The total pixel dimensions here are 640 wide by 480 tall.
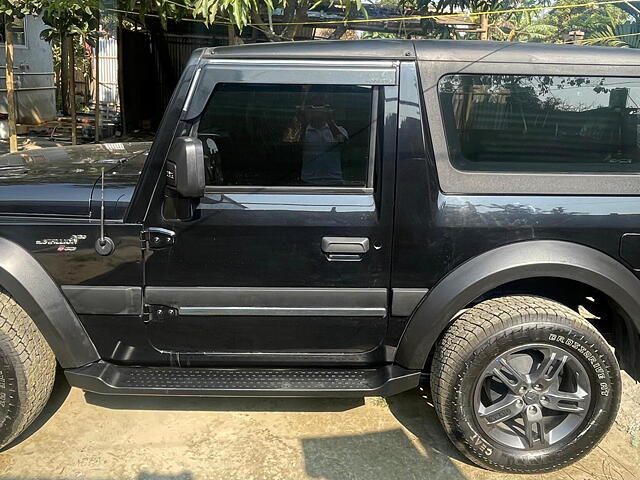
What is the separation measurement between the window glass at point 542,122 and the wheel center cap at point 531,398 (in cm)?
105

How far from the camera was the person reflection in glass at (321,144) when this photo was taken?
250 centimetres

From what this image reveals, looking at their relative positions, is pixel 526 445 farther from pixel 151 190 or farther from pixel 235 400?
pixel 151 190

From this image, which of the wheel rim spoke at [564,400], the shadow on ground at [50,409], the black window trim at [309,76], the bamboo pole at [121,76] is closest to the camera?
the black window trim at [309,76]

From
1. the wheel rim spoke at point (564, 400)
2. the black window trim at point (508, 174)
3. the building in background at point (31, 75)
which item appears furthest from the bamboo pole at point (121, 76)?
the wheel rim spoke at point (564, 400)

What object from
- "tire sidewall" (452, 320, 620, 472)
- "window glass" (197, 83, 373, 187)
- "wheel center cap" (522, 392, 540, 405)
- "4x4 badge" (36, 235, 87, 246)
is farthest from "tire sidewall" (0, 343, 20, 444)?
"wheel center cap" (522, 392, 540, 405)

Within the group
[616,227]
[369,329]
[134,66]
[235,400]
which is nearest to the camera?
[616,227]

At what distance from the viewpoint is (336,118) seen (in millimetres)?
2500

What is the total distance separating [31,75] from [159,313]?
40.7ft

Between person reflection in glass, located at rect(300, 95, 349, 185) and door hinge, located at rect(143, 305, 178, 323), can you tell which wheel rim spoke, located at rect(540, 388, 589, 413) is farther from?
Result: door hinge, located at rect(143, 305, 178, 323)

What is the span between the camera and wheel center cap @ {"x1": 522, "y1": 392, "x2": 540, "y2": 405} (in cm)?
267

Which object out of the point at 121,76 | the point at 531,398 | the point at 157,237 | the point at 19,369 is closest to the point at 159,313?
the point at 157,237

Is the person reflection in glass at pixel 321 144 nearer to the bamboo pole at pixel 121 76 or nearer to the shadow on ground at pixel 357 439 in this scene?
the shadow on ground at pixel 357 439

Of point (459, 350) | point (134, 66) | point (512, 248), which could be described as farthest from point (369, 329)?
point (134, 66)

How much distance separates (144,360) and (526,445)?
1892 mm
